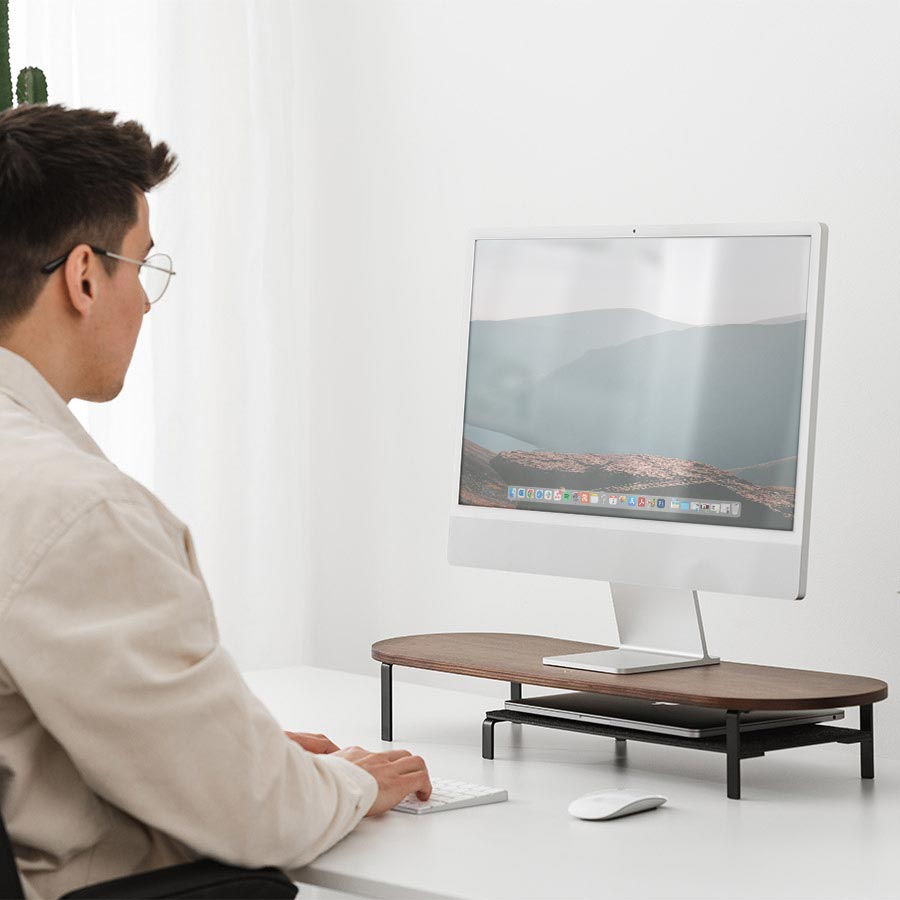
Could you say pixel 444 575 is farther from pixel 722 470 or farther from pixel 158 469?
pixel 722 470

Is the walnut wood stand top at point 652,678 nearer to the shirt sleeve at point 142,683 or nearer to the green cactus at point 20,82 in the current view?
the shirt sleeve at point 142,683

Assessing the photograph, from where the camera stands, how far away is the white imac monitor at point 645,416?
164 cm

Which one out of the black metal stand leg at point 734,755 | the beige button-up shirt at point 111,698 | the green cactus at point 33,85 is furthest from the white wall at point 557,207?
the beige button-up shirt at point 111,698

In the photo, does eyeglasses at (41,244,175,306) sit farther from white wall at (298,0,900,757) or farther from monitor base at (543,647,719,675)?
white wall at (298,0,900,757)

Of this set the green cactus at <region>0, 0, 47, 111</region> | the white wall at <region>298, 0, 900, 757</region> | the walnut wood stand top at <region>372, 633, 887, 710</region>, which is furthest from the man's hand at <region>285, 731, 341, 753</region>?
the green cactus at <region>0, 0, 47, 111</region>

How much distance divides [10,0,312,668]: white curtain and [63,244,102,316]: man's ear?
1413 millimetres

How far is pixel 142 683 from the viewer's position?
1.05 m

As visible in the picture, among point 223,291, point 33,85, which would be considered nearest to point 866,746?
point 33,85

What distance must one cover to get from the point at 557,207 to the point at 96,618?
1621 mm

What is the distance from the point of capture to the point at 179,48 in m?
2.75

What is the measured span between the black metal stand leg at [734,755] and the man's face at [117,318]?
77 centimetres

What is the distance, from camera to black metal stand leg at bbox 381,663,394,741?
1836 mm

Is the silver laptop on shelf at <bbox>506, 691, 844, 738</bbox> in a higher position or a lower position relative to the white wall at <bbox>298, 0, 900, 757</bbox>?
lower

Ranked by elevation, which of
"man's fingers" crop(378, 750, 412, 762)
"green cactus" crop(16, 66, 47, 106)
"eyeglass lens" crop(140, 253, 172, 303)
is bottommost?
"man's fingers" crop(378, 750, 412, 762)
